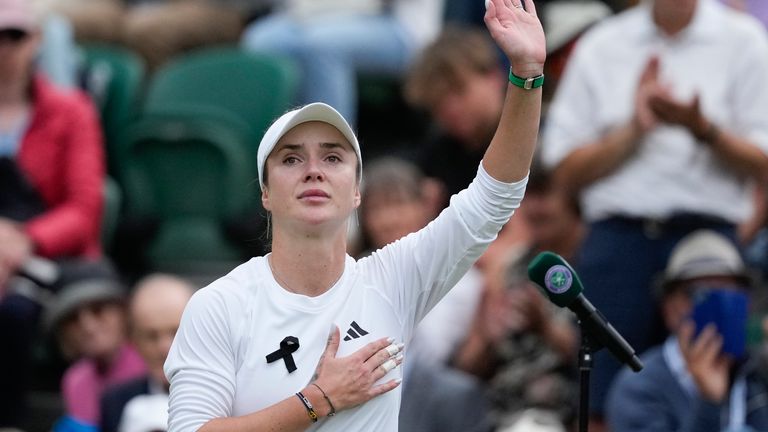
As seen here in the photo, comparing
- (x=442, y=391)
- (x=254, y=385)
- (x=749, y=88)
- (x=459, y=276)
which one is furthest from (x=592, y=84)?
(x=254, y=385)

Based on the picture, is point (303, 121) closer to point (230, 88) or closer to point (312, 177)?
point (312, 177)

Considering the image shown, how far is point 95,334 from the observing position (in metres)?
7.25

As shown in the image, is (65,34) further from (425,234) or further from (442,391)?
(425,234)

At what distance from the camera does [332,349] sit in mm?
3771

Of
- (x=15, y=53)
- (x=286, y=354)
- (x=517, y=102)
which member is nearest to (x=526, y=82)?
(x=517, y=102)

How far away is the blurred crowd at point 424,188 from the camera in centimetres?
620

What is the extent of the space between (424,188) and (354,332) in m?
3.87

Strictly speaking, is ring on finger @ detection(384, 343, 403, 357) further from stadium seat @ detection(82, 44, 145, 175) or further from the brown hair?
stadium seat @ detection(82, 44, 145, 175)

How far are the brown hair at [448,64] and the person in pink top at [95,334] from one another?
1.78 meters

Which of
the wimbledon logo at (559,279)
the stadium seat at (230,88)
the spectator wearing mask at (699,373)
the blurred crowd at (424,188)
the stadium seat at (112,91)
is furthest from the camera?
the stadium seat at (112,91)

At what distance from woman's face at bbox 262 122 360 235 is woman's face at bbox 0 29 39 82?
3.89 metres

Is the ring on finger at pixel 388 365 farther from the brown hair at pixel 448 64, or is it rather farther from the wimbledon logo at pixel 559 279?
the brown hair at pixel 448 64

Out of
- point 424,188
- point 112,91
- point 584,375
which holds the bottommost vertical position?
point 584,375

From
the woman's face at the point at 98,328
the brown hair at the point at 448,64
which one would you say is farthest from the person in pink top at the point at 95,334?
the brown hair at the point at 448,64
